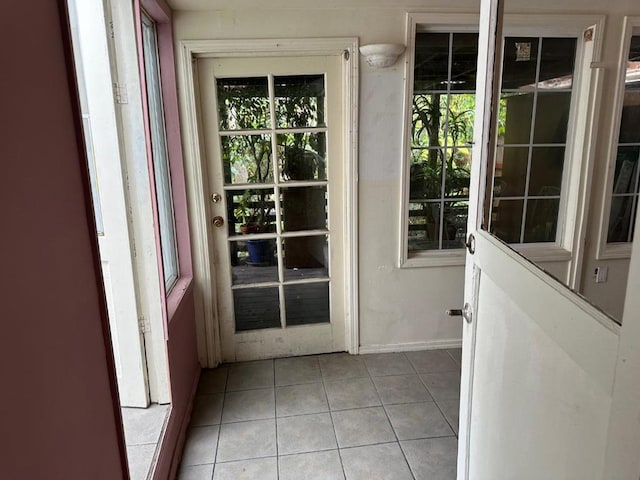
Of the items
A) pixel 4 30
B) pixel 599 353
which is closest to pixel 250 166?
pixel 4 30

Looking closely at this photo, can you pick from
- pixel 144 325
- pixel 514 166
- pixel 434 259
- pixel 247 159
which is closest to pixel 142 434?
pixel 144 325

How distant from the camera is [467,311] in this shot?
144 cm

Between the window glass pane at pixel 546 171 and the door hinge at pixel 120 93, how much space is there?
1730mm

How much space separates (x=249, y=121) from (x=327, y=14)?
0.75 m

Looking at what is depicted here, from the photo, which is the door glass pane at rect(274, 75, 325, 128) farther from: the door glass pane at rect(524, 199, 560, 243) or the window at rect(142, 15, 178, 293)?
the door glass pane at rect(524, 199, 560, 243)

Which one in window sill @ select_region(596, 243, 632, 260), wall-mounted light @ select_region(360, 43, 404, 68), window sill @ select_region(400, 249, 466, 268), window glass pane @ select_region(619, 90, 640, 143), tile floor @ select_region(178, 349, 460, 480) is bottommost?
tile floor @ select_region(178, 349, 460, 480)

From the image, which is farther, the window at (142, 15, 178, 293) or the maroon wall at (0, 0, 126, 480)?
the window at (142, 15, 178, 293)

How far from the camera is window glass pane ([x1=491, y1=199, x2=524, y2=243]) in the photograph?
1392mm

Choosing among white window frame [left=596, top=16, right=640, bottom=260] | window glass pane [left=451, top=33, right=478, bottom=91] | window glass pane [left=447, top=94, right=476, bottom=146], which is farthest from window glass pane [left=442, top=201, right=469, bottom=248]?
white window frame [left=596, top=16, right=640, bottom=260]

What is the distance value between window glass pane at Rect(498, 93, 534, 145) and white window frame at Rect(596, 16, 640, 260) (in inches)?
30.8

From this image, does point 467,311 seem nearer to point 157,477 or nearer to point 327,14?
point 157,477

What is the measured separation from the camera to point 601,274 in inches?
36.2

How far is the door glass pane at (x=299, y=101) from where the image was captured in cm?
258

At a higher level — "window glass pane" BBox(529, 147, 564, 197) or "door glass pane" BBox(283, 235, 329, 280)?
"window glass pane" BBox(529, 147, 564, 197)
